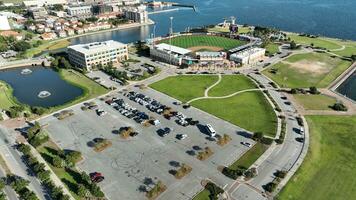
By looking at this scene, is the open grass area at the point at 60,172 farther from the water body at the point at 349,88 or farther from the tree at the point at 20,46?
the tree at the point at 20,46

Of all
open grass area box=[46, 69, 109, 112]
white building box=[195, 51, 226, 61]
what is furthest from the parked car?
white building box=[195, 51, 226, 61]

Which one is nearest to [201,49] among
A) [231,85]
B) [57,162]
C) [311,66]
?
[231,85]

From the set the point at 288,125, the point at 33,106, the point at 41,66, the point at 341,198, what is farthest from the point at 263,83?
the point at 41,66

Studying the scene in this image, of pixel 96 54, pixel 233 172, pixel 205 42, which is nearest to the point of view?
pixel 233 172

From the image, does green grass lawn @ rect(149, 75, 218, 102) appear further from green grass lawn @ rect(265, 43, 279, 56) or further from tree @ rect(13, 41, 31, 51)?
tree @ rect(13, 41, 31, 51)

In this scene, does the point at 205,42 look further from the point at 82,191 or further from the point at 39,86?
the point at 82,191

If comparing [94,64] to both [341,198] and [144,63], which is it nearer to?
[144,63]

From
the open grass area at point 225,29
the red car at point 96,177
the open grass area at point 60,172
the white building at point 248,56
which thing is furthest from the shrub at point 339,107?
the open grass area at point 225,29

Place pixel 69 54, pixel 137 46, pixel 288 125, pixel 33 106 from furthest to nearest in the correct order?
pixel 137 46, pixel 69 54, pixel 33 106, pixel 288 125
